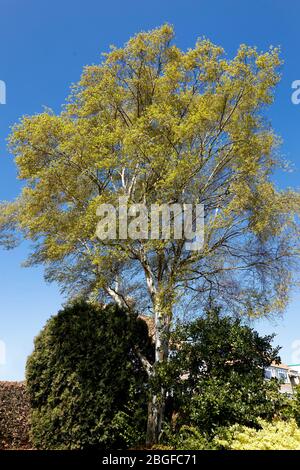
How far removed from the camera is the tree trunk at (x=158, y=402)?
9701 mm

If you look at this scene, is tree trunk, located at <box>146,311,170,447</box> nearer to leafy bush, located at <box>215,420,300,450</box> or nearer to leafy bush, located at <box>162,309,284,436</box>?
leafy bush, located at <box>162,309,284,436</box>

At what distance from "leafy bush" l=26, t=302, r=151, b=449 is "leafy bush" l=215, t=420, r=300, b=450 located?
2.75 meters

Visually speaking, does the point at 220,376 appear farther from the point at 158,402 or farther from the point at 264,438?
the point at 264,438

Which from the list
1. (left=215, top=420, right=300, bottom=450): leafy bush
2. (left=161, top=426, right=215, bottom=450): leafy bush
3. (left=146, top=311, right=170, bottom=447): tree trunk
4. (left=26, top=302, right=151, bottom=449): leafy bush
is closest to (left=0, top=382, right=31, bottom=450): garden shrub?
(left=26, top=302, right=151, bottom=449): leafy bush

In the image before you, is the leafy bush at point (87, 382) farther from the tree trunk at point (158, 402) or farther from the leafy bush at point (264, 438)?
the leafy bush at point (264, 438)

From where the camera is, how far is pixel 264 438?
7.39 metres

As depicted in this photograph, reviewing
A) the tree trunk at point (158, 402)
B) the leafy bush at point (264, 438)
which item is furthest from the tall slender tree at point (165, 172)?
the leafy bush at point (264, 438)

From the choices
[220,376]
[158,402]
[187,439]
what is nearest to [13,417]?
[158,402]

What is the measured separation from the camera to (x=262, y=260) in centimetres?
1248

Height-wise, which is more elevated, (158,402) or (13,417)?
(158,402)

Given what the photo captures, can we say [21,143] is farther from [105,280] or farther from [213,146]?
[213,146]

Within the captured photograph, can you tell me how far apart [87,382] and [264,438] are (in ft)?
15.0

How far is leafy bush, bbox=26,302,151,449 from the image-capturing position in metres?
9.41
